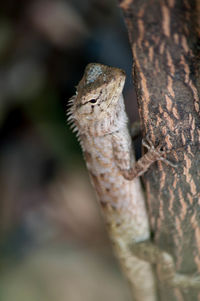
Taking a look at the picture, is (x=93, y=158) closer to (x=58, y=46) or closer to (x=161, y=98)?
(x=161, y=98)

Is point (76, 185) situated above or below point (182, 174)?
below

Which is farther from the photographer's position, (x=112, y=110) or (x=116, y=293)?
(x=116, y=293)

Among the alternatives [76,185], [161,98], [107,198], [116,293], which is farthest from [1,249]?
[161,98]

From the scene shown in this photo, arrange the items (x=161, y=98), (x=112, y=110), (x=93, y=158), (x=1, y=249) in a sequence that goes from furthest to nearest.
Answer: (x=1, y=249) → (x=93, y=158) → (x=112, y=110) → (x=161, y=98)

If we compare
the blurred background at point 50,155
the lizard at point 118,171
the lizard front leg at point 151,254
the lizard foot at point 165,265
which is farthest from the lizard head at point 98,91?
the blurred background at point 50,155

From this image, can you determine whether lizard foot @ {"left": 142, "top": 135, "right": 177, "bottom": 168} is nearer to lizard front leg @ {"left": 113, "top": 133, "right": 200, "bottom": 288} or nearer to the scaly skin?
lizard front leg @ {"left": 113, "top": 133, "right": 200, "bottom": 288}

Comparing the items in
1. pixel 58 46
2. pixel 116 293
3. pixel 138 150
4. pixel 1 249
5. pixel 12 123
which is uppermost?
pixel 58 46

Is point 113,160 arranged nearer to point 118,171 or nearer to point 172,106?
point 118,171

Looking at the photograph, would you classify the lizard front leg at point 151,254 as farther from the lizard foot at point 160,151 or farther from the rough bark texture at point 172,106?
the lizard foot at point 160,151

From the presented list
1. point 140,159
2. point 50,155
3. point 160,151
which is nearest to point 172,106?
point 160,151
